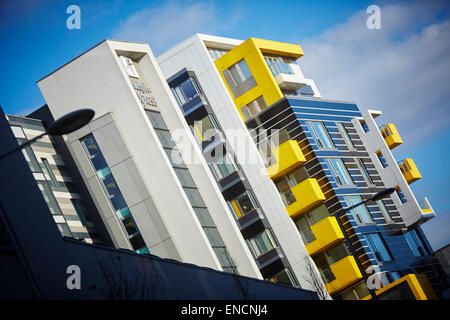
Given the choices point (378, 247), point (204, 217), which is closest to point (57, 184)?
point (204, 217)

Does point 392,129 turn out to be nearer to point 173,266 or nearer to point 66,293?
point 173,266

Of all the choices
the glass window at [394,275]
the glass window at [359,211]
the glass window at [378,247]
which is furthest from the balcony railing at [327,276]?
the glass window at [359,211]

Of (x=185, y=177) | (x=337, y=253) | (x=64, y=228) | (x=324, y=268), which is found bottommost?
(x=324, y=268)

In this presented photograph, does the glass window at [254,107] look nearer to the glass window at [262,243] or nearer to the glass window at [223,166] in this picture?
the glass window at [223,166]

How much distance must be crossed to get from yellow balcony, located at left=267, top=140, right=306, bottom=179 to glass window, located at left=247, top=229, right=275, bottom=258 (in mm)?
4263

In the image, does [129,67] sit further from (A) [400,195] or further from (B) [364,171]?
(A) [400,195]

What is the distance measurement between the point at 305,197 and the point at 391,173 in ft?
33.6

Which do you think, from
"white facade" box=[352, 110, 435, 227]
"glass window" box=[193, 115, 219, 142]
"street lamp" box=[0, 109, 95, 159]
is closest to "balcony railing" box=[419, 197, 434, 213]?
"white facade" box=[352, 110, 435, 227]

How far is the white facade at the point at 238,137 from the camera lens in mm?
44188

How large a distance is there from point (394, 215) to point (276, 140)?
34.6ft

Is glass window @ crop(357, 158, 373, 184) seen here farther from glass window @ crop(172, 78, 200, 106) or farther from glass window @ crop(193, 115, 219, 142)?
glass window @ crop(172, 78, 200, 106)

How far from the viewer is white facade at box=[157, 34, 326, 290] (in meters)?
44.2

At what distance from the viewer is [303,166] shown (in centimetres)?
4541
